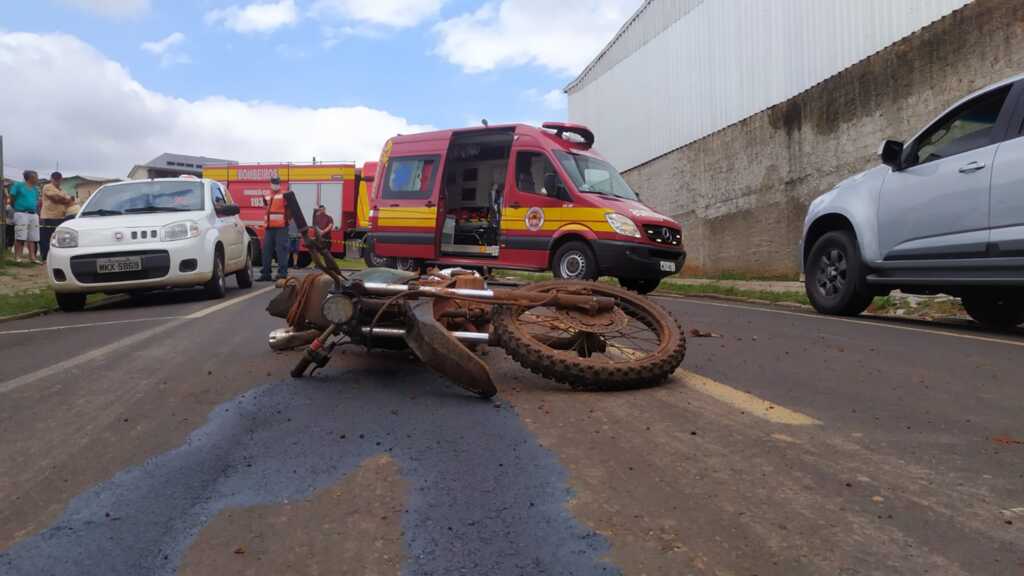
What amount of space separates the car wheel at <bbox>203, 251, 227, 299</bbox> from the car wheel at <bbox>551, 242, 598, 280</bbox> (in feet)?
14.5

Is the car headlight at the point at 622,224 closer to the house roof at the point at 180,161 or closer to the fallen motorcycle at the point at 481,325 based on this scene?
the fallen motorcycle at the point at 481,325

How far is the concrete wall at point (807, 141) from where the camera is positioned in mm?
10273

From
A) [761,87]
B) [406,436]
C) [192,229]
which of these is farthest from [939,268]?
[761,87]

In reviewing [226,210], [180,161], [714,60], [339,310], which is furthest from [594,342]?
[180,161]

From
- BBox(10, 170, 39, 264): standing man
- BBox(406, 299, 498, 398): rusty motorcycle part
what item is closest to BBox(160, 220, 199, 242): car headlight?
BBox(10, 170, 39, 264): standing man

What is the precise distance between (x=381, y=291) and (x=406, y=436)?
1.00 meters

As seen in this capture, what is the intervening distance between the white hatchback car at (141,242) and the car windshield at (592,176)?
4.65 m

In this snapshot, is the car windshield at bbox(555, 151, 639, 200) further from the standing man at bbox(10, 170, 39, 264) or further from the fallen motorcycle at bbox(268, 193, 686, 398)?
the standing man at bbox(10, 170, 39, 264)

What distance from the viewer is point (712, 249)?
1756cm

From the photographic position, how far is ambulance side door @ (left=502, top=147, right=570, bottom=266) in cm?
1045

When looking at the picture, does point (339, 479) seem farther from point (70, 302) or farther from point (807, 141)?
point (807, 141)

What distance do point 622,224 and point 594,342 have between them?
225 inches

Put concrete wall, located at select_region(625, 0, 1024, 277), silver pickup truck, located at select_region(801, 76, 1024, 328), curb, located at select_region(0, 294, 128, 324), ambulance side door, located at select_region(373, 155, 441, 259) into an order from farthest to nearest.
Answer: ambulance side door, located at select_region(373, 155, 441, 259), concrete wall, located at select_region(625, 0, 1024, 277), curb, located at select_region(0, 294, 128, 324), silver pickup truck, located at select_region(801, 76, 1024, 328)

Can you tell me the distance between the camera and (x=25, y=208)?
568 inches
